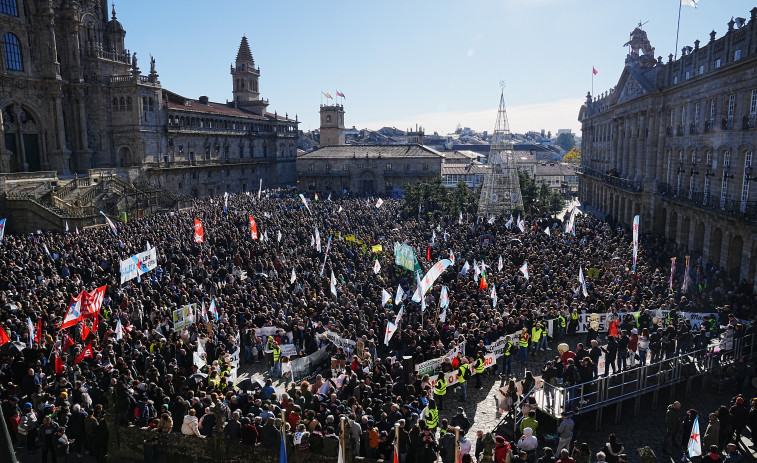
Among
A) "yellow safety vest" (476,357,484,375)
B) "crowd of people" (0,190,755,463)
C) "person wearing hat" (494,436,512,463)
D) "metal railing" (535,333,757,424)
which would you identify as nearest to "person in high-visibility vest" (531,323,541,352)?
"crowd of people" (0,190,755,463)

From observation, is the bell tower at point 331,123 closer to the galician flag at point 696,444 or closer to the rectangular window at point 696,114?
the rectangular window at point 696,114

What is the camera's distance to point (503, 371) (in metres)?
17.8

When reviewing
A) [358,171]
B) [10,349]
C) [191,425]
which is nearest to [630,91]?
[358,171]

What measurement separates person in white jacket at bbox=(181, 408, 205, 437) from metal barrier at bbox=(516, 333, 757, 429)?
25.9ft

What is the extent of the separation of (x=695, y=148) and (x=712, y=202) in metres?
5.16

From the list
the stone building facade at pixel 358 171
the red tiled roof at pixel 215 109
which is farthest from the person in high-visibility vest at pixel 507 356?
the stone building facade at pixel 358 171

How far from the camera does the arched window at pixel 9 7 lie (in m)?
42.2

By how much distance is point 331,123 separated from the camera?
3780 inches

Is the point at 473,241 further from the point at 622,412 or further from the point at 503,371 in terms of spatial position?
the point at 622,412

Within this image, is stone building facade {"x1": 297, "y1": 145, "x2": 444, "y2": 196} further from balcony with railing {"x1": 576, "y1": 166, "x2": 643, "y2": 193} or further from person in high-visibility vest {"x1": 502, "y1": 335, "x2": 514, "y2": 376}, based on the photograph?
person in high-visibility vest {"x1": 502, "y1": 335, "x2": 514, "y2": 376}

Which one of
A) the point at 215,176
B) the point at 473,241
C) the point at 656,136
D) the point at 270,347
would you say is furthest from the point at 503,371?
the point at 215,176

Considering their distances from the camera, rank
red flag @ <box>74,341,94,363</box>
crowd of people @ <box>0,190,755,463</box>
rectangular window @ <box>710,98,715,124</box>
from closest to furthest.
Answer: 1. crowd of people @ <box>0,190,755,463</box>
2. red flag @ <box>74,341,94,363</box>
3. rectangular window @ <box>710,98,715,124</box>

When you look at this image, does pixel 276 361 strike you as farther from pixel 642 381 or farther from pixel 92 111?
pixel 92 111

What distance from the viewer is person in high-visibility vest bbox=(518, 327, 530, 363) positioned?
17906 millimetres
